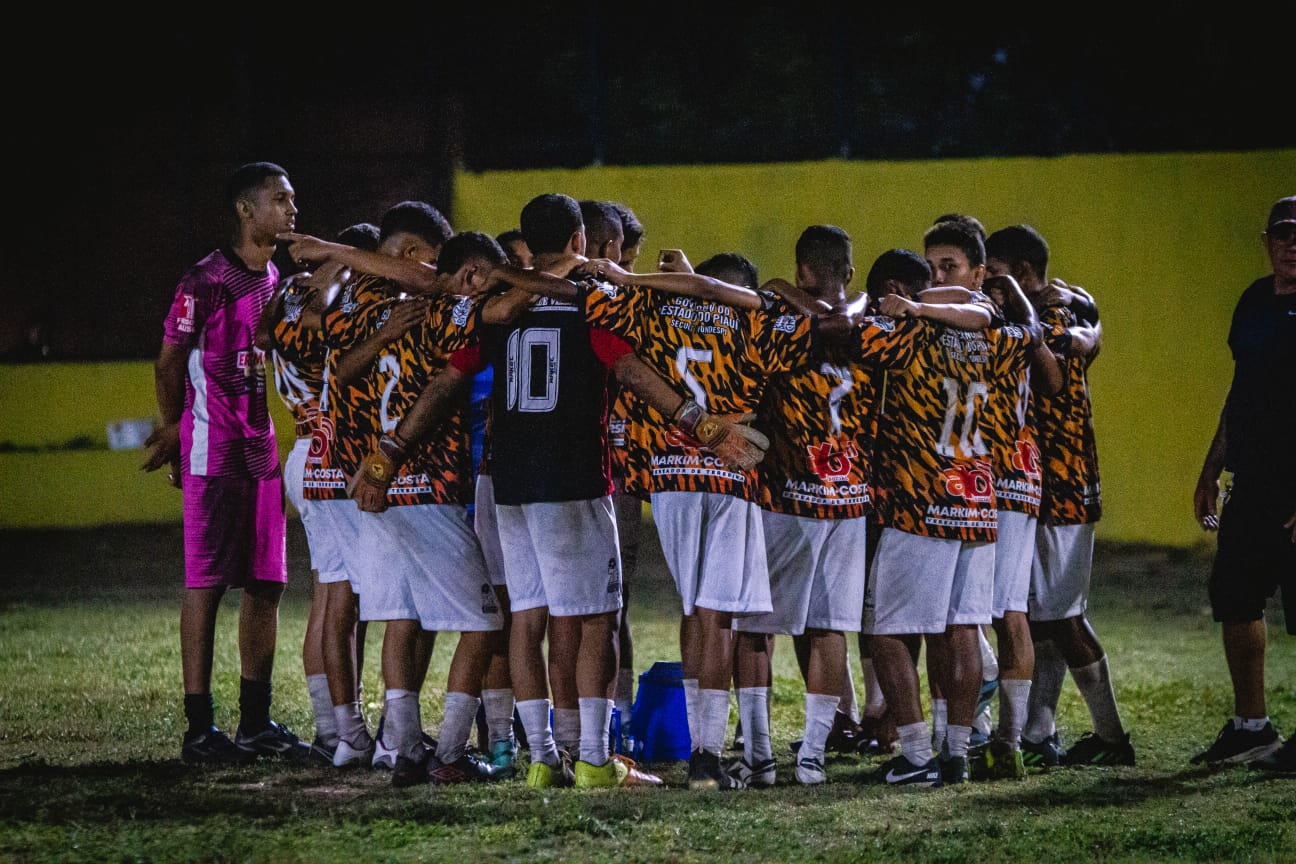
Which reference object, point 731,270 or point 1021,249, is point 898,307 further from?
point 1021,249

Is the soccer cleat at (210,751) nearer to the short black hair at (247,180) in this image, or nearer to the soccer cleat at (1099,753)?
the short black hair at (247,180)

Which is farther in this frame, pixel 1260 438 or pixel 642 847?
pixel 1260 438

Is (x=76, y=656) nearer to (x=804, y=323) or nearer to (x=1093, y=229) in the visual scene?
(x=804, y=323)

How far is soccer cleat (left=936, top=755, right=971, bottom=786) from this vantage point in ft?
20.6

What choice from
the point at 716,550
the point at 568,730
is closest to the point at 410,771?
the point at 568,730

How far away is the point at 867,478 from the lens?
647 centimetres

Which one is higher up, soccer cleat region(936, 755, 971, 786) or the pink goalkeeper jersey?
the pink goalkeeper jersey

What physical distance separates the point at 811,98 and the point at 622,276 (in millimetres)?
9767

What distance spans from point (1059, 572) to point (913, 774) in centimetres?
122

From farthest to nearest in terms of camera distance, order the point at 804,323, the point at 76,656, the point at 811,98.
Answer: the point at 811,98, the point at 76,656, the point at 804,323

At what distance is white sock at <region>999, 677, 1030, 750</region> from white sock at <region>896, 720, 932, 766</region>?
1.37 ft

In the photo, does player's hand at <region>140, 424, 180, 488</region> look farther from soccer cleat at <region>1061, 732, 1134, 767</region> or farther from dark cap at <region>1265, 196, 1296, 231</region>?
dark cap at <region>1265, 196, 1296, 231</region>

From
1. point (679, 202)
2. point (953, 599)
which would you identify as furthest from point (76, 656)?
point (679, 202)

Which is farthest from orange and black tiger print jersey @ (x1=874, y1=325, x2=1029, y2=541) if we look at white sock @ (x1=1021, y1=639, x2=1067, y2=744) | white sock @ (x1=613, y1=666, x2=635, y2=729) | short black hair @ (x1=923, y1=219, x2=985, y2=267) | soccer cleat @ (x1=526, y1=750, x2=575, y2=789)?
soccer cleat @ (x1=526, y1=750, x2=575, y2=789)
